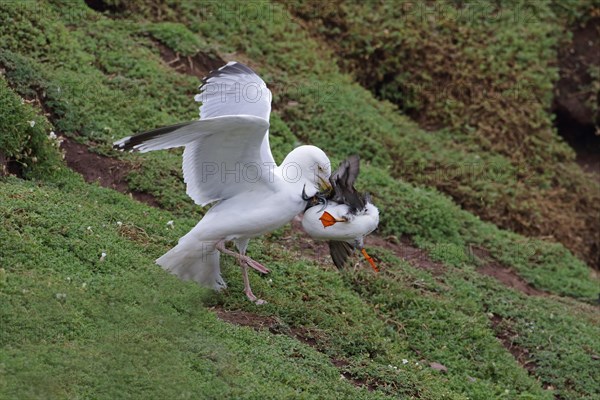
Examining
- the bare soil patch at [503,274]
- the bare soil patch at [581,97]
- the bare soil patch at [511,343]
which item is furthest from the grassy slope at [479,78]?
the bare soil patch at [511,343]

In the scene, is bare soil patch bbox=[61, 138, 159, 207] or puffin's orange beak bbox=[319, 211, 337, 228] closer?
puffin's orange beak bbox=[319, 211, 337, 228]

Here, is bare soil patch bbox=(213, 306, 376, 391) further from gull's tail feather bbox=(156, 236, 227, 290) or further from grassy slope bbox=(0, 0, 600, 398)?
gull's tail feather bbox=(156, 236, 227, 290)

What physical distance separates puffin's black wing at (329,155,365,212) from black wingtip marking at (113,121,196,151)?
4.73 ft

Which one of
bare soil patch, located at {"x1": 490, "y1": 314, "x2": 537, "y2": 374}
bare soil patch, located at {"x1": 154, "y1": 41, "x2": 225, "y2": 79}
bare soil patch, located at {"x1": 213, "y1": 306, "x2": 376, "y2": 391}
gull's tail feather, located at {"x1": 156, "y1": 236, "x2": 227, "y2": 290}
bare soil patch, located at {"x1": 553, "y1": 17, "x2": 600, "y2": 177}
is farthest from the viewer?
bare soil patch, located at {"x1": 553, "y1": 17, "x2": 600, "y2": 177}

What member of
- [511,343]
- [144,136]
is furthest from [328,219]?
[511,343]

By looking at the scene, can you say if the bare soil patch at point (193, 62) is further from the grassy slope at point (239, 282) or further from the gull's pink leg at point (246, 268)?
the gull's pink leg at point (246, 268)

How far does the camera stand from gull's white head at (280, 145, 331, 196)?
26.1 feet

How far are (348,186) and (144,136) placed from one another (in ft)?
5.68

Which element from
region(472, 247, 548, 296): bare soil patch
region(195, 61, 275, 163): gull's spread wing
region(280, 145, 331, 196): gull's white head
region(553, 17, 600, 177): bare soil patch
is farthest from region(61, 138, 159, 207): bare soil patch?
region(553, 17, 600, 177): bare soil patch

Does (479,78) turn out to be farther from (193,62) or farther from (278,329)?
(278,329)

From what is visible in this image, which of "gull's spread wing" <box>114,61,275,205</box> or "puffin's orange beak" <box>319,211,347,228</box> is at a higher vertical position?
"gull's spread wing" <box>114,61,275,205</box>

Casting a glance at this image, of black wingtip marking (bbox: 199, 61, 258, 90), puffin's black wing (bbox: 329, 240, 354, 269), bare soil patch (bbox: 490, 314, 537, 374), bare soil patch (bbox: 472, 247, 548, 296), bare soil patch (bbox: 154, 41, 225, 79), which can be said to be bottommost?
bare soil patch (bbox: 472, 247, 548, 296)

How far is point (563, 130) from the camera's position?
14.8 meters

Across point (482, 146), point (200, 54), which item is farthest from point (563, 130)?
point (200, 54)
